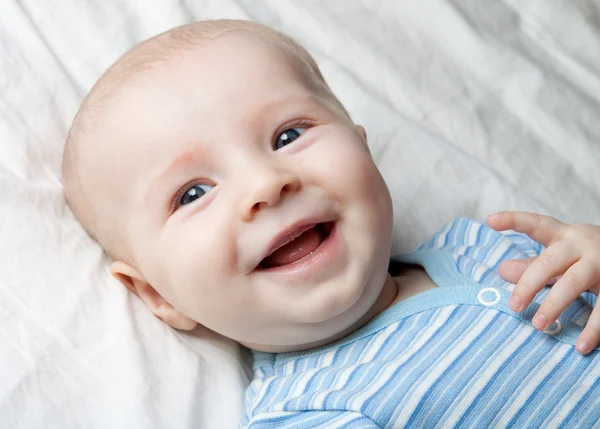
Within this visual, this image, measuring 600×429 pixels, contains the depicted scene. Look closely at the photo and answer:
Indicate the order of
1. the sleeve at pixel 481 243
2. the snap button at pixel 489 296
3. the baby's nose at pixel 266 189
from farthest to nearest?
the sleeve at pixel 481 243 < the snap button at pixel 489 296 < the baby's nose at pixel 266 189

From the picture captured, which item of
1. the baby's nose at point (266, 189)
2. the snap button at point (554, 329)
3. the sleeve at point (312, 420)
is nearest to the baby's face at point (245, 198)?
the baby's nose at point (266, 189)

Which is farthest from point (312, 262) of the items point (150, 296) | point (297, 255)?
point (150, 296)

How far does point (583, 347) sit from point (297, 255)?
368mm

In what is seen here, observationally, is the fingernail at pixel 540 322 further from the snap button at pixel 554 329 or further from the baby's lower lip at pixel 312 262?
the baby's lower lip at pixel 312 262

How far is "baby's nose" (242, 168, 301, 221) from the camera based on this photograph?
2.99ft

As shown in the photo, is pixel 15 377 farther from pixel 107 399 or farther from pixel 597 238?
pixel 597 238

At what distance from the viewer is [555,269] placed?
39.8 inches

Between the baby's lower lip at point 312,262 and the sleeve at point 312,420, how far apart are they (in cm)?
17

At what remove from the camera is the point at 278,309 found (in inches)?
38.5

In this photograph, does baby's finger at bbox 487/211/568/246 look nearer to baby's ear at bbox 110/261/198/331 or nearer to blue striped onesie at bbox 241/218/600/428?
blue striped onesie at bbox 241/218/600/428

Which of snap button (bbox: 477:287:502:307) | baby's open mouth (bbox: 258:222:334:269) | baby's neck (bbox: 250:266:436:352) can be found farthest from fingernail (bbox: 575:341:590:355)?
baby's open mouth (bbox: 258:222:334:269)

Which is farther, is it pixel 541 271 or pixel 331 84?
pixel 331 84

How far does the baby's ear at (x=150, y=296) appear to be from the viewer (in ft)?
3.55

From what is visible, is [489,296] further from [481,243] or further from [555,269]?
[481,243]
